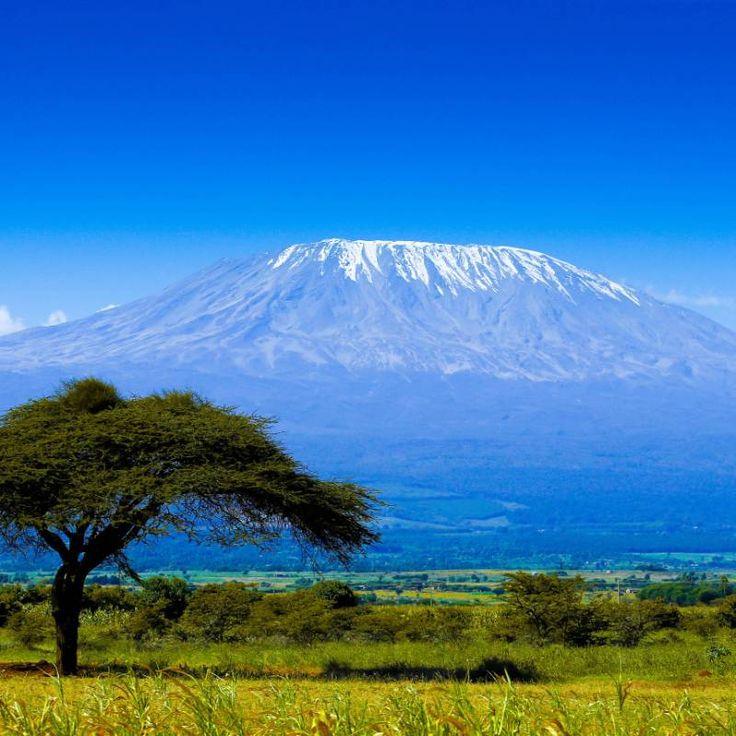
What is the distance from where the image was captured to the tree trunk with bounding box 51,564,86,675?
24.9m

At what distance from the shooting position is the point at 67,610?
25141mm

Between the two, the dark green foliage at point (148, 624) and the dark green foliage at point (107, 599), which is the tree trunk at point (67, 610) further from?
the dark green foliage at point (107, 599)

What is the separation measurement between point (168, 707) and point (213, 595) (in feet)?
100

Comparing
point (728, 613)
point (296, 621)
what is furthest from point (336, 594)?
point (728, 613)

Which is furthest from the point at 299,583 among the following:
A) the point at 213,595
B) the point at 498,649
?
the point at 498,649

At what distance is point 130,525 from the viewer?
25266mm

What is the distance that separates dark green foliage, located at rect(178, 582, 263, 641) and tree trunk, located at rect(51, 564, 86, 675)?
407 inches

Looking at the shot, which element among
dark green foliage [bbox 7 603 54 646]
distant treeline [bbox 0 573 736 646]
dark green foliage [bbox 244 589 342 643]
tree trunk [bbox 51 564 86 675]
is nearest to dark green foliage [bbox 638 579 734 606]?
distant treeline [bbox 0 573 736 646]

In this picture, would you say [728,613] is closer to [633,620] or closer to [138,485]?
[633,620]

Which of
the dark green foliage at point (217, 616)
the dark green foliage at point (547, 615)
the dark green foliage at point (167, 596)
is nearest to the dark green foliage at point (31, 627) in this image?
the dark green foliage at point (217, 616)

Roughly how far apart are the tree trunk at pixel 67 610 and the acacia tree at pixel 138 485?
2cm

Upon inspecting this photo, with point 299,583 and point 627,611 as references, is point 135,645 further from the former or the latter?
point 299,583

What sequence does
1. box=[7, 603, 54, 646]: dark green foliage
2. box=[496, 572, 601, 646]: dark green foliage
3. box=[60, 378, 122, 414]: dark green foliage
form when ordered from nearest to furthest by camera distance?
box=[60, 378, 122, 414]: dark green foliage, box=[7, 603, 54, 646]: dark green foliage, box=[496, 572, 601, 646]: dark green foliage

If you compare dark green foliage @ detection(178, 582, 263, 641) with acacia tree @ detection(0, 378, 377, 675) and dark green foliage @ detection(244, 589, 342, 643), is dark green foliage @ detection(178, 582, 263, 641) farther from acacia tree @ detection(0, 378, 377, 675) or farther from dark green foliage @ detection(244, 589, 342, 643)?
acacia tree @ detection(0, 378, 377, 675)
